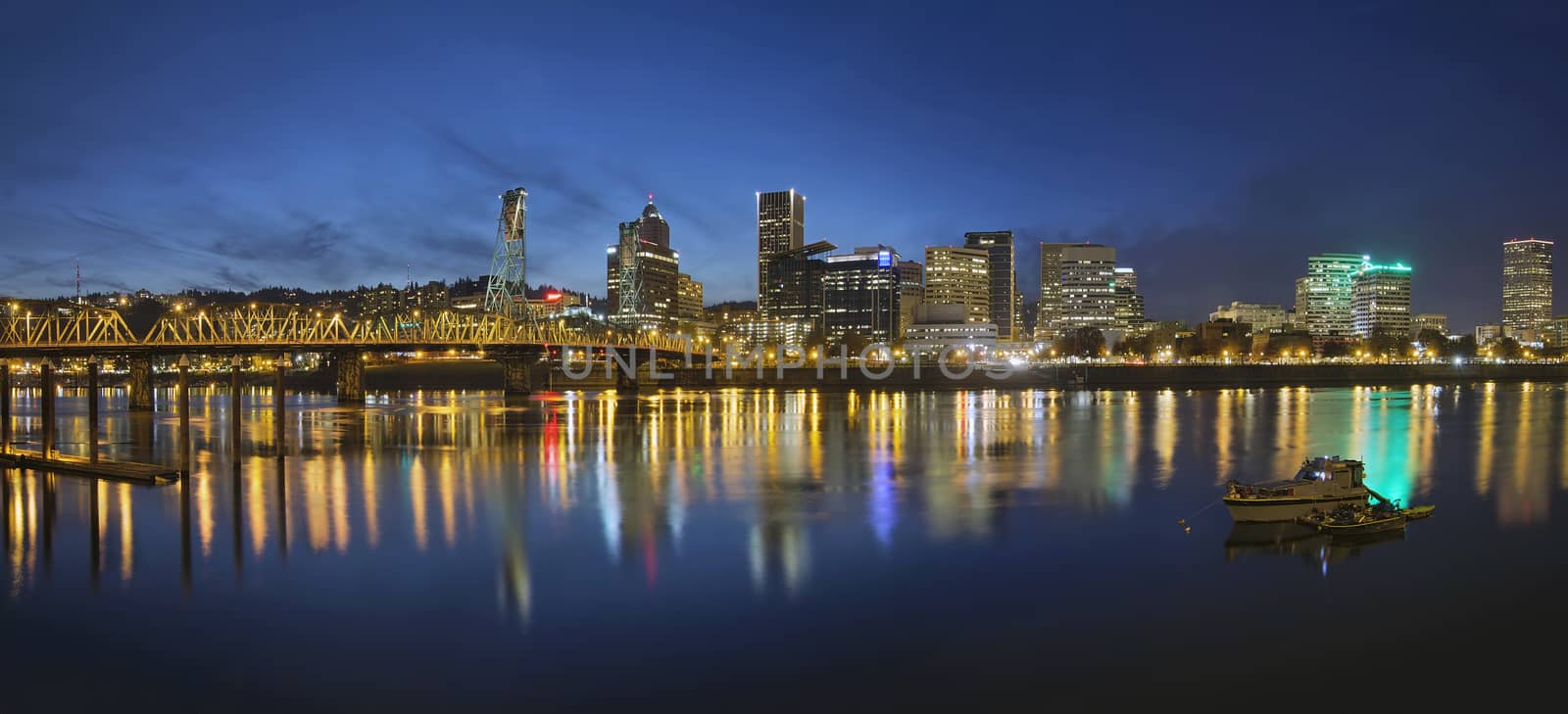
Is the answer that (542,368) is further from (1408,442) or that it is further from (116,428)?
(1408,442)

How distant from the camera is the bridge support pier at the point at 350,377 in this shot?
74500 mm

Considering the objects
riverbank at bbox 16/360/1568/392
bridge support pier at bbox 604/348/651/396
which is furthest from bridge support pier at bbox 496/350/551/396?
riverbank at bbox 16/360/1568/392

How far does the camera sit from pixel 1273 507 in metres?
19.5

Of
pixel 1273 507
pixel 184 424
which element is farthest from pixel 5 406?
pixel 1273 507

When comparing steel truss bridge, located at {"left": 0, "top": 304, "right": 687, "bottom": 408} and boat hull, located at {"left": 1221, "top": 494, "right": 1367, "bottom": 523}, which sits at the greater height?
steel truss bridge, located at {"left": 0, "top": 304, "right": 687, "bottom": 408}

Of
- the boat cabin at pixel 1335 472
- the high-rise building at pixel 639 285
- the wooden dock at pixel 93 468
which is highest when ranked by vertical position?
the high-rise building at pixel 639 285

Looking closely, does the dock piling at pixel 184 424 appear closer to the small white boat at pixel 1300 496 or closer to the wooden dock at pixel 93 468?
the wooden dock at pixel 93 468

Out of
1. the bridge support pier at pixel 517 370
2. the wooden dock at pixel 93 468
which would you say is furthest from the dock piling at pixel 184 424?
the bridge support pier at pixel 517 370

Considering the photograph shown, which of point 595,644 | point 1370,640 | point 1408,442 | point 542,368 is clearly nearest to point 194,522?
point 595,644

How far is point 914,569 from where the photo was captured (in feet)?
53.9

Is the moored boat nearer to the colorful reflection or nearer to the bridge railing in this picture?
the colorful reflection

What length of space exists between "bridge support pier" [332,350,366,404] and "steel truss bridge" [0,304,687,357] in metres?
1.65

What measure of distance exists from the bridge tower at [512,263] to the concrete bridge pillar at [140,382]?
33905 millimetres

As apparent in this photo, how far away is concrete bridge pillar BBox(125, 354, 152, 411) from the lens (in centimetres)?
6438
